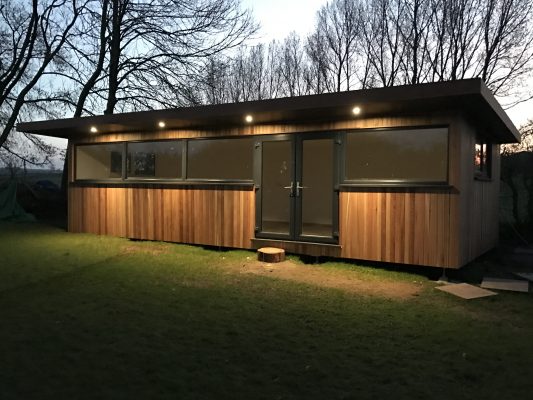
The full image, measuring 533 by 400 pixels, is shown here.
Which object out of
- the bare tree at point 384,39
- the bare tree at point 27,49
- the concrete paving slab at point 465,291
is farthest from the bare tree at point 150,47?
the concrete paving slab at point 465,291

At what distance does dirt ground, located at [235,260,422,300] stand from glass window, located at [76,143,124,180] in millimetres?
3971

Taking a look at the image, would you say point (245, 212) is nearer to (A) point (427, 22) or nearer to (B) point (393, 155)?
(B) point (393, 155)

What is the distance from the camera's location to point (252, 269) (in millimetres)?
5961

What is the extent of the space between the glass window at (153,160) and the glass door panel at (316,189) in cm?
247

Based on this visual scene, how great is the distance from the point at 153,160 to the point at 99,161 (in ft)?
4.54

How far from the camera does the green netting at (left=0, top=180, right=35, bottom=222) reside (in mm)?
11898

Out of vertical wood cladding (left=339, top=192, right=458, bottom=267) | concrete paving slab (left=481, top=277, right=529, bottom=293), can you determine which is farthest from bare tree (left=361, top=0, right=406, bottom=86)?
concrete paving slab (left=481, top=277, right=529, bottom=293)

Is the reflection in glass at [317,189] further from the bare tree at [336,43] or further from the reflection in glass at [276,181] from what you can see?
the bare tree at [336,43]

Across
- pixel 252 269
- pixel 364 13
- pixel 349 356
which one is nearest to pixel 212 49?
pixel 364 13

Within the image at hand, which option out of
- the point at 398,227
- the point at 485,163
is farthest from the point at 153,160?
the point at 485,163

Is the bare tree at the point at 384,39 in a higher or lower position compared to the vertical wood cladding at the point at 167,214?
higher

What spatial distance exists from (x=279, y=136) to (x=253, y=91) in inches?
697

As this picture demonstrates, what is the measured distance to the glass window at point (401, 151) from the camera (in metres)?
5.64

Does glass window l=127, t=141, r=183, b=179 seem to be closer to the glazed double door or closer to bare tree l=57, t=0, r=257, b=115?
the glazed double door
